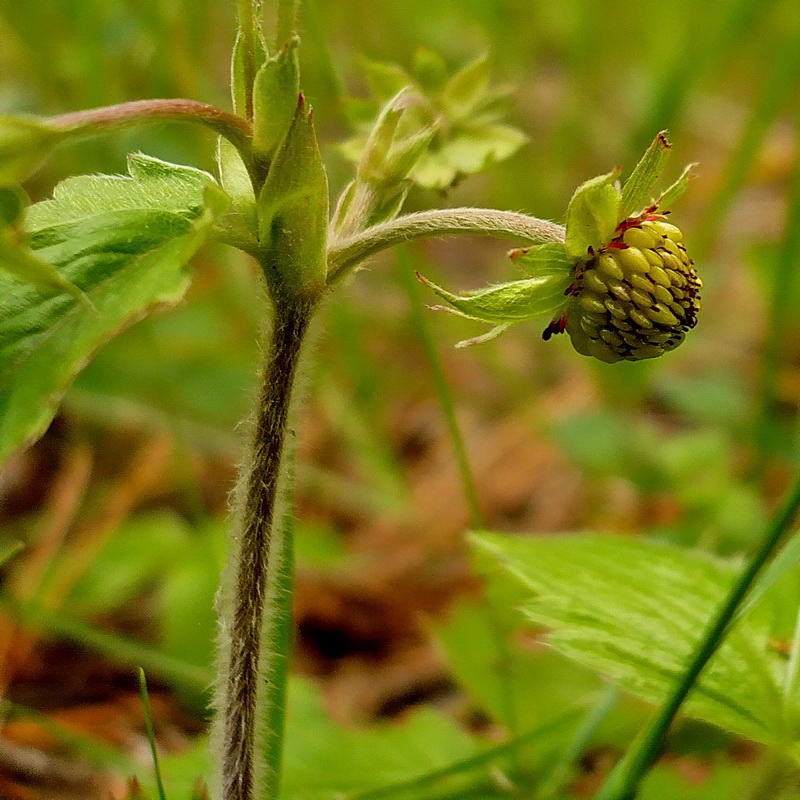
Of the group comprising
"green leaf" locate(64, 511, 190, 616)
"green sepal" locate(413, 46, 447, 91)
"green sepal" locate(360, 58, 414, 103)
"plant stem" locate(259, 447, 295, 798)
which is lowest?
"green leaf" locate(64, 511, 190, 616)

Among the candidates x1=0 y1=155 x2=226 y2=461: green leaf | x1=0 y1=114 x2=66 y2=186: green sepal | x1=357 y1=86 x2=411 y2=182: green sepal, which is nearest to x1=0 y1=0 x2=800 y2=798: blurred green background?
x1=357 y1=86 x2=411 y2=182: green sepal

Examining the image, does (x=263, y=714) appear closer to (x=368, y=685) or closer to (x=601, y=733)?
(x=601, y=733)

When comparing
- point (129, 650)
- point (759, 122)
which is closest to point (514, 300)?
point (129, 650)

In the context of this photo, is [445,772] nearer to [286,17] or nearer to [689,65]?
[286,17]

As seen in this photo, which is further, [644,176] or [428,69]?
[428,69]

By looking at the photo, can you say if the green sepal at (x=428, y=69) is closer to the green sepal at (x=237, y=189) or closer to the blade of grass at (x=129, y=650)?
the green sepal at (x=237, y=189)

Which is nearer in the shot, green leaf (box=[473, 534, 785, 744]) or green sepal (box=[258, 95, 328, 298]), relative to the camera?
green sepal (box=[258, 95, 328, 298])

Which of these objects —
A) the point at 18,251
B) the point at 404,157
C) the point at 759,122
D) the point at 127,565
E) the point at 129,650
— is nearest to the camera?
the point at 18,251

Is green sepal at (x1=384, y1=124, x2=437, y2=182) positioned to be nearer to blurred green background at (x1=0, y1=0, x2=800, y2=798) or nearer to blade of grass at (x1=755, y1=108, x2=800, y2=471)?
blurred green background at (x1=0, y1=0, x2=800, y2=798)
